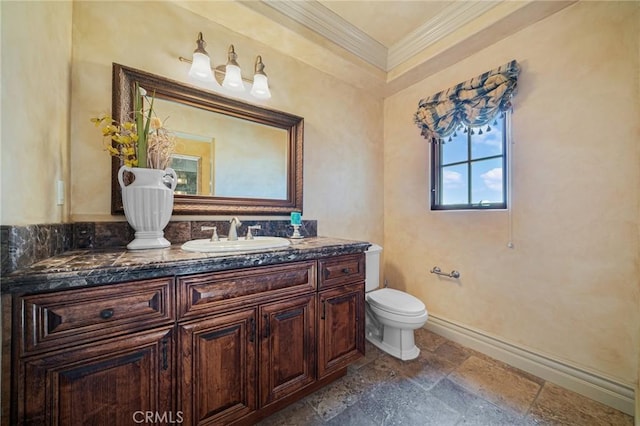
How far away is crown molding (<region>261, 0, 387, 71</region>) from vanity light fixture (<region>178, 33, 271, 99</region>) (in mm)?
357

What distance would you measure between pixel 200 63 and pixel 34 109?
0.82 metres

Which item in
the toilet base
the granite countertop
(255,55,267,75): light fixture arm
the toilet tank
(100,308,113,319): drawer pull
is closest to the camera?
the granite countertop

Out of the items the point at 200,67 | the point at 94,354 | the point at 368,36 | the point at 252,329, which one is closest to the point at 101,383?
the point at 94,354

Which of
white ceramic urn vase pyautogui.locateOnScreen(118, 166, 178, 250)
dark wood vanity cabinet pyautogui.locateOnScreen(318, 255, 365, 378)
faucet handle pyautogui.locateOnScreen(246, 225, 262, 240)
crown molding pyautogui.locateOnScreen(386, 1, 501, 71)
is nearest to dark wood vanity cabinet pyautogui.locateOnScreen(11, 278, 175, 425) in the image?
white ceramic urn vase pyautogui.locateOnScreen(118, 166, 178, 250)

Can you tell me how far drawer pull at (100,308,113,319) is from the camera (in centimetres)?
80

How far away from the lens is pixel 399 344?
1812mm

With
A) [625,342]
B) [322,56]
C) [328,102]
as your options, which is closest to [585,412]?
[625,342]

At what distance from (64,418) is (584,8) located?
10.2ft

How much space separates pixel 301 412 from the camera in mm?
1302

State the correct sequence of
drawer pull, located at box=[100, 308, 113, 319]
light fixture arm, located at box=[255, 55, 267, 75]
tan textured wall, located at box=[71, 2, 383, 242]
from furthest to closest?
light fixture arm, located at box=[255, 55, 267, 75] < tan textured wall, located at box=[71, 2, 383, 242] < drawer pull, located at box=[100, 308, 113, 319]

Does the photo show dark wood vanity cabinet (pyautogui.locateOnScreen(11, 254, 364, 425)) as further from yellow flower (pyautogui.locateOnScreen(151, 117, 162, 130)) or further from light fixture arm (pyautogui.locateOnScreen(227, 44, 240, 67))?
light fixture arm (pyautogui.locateOnScreen(227, 44, 240, 67))

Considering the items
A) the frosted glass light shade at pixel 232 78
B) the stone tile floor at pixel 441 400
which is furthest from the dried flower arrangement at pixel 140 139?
the stone tile floor at pixel 441 400
